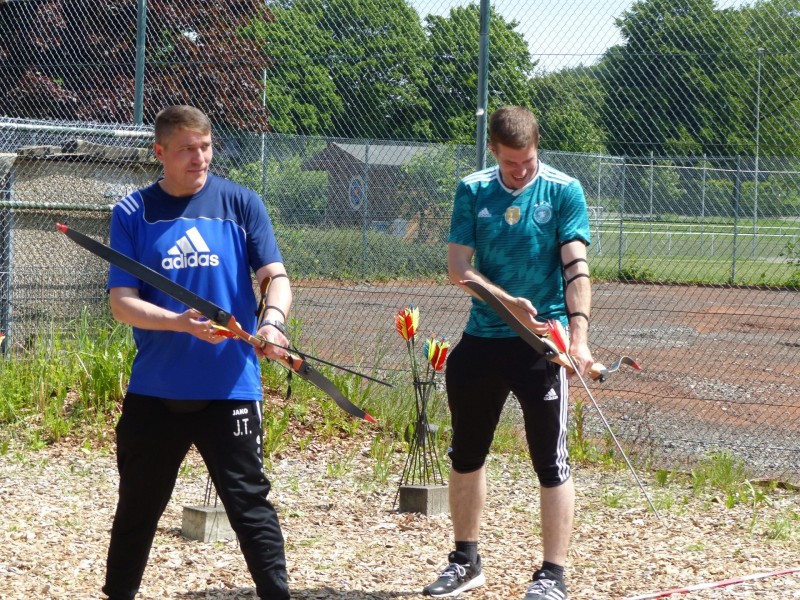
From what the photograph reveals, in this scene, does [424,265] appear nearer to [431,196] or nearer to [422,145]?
[431,196]

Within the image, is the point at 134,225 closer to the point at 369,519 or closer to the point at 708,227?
the point at 369,519

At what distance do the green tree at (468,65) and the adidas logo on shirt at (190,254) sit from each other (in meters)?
4.13

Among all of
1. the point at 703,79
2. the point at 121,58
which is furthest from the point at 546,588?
the point at 121,58

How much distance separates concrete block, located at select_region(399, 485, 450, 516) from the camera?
5.29 m

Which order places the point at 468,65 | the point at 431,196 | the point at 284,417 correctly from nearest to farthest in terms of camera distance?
the point at 284,417 < the point at 468,65 < the point at 431,196

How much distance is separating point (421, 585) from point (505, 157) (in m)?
1.73

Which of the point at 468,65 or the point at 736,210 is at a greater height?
the point at 468,65

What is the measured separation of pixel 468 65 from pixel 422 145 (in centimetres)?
175

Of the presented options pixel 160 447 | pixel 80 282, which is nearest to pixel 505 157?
pixel 160 447

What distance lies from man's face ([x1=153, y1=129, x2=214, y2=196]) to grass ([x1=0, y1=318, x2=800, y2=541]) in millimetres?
3014

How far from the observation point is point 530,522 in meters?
5.25

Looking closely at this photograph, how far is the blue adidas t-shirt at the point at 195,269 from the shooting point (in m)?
3.21

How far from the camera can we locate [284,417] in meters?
6.54

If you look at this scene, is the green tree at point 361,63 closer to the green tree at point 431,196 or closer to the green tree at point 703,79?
the green tree at point 703,79
